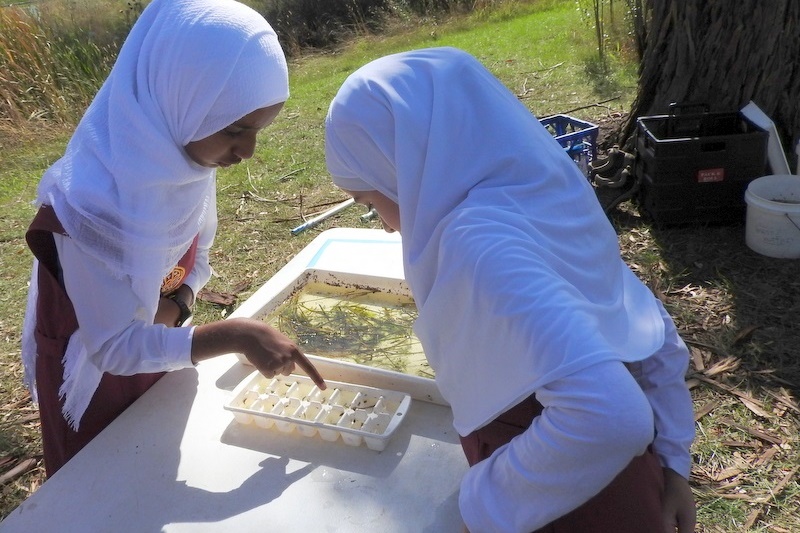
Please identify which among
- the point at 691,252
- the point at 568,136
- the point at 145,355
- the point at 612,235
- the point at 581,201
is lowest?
the point at 691,252

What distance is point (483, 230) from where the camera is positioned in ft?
3.23

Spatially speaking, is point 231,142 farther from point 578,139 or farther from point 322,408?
point 578,139

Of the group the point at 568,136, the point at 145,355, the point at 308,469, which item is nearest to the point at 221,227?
the point at 568,136

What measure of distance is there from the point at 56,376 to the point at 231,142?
69cm

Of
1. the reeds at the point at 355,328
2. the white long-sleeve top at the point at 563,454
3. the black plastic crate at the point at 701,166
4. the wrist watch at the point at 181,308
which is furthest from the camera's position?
the black plastic crate at the point at 701,166

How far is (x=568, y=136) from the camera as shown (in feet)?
11.5

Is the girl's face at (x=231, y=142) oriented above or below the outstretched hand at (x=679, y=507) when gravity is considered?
above

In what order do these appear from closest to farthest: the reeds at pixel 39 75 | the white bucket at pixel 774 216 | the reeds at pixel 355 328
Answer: the reeds at pixel 355 328, the white bucket at pixel 774 216, the reeds at pixel 39 75

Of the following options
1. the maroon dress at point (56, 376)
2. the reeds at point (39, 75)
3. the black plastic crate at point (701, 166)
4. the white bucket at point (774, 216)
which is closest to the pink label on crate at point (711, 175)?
the black plastic crate at point (701, 166)

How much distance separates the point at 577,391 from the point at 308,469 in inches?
26.7

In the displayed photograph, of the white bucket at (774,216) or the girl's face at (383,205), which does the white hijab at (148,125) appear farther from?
the white bucket at (774,216)

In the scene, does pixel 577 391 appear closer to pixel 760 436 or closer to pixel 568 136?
pixel 760 436

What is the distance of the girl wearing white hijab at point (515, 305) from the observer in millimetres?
933

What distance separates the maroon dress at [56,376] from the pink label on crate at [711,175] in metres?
2.58
